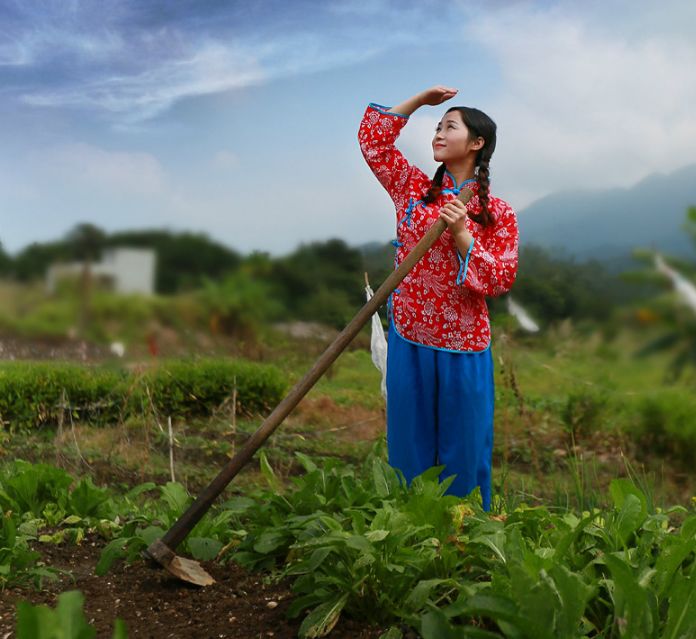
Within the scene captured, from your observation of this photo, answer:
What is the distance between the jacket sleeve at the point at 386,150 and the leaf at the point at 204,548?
1.31 metres

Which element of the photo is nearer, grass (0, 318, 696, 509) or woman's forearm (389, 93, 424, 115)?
woman's forearm (389, 93, 424, 115)

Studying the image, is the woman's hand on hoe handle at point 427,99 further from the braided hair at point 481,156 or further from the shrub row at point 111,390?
the shrub row at point 111,390

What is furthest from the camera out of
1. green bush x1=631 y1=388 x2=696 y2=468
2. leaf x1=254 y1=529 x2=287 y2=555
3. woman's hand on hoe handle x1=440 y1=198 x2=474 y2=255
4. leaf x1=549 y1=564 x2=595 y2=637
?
green bush x1=631 y1=388 x2=696 y2=468

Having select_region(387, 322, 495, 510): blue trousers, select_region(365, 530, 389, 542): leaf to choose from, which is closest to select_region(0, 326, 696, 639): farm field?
select_region(365, 530, 389, 542): leaf

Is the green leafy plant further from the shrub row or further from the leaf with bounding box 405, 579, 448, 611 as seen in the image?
the shrub row

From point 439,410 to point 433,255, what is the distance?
0.52 meters

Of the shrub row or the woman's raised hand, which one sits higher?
the woman's raised hand

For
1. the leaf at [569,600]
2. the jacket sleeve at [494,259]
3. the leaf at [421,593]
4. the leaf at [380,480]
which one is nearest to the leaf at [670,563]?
the leaf at [569,600]

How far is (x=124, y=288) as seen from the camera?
5.00 metres

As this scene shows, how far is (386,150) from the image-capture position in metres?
3.11

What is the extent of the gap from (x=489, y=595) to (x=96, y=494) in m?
1.50

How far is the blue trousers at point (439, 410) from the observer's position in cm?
307

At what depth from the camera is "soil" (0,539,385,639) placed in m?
1.98

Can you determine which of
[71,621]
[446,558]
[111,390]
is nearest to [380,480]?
[446,558]
